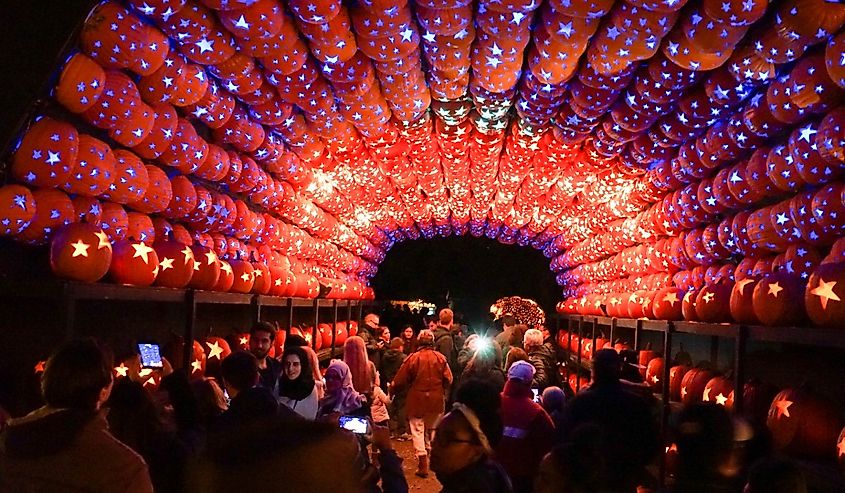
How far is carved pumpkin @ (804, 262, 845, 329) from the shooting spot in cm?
516

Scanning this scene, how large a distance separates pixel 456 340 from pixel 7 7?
553 inches

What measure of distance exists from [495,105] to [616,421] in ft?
15.9

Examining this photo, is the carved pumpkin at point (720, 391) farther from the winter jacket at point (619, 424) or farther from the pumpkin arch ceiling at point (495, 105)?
the winter jacket at point (619, 424)

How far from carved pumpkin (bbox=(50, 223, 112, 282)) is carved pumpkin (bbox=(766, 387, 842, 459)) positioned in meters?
5.19

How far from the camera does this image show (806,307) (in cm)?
555

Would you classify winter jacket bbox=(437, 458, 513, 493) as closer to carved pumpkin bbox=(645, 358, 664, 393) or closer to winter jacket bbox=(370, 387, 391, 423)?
winter jacket bbox=(370, 387, 391, 423)

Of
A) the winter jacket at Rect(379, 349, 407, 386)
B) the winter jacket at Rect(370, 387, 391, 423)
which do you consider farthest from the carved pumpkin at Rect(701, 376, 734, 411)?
the winter jacket at Rect(379, 349, 407, 386)

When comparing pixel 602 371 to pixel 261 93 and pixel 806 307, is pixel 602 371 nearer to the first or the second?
pixel 806 307

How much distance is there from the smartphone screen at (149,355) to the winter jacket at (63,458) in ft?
12.2

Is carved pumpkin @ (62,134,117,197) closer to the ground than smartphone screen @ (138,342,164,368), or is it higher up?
higher up

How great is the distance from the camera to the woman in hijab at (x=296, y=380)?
6.83 metres

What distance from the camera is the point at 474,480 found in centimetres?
326

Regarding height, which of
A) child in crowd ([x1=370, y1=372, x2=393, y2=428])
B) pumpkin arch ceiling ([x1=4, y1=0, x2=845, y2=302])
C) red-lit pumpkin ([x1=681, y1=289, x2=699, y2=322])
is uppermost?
pumpkin arch ceiling ([x1=4, y1=0, x2=845, y2=302])

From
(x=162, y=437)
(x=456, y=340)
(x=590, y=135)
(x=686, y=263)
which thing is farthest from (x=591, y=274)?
(x=162, y=437)
